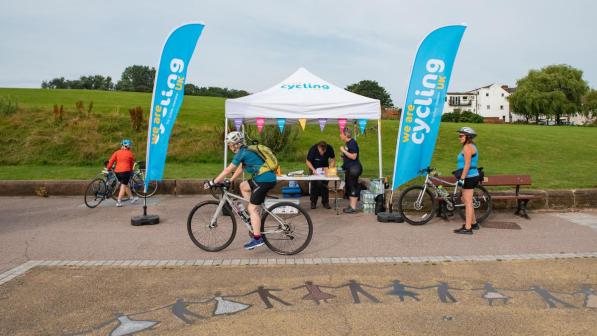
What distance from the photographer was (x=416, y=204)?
28.3 ft

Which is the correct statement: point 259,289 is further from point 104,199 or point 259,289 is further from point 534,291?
point 104,199

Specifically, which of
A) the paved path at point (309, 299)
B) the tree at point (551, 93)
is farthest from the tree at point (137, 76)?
the paved path at point (309, 299)

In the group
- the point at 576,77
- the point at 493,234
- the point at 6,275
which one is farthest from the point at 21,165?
the point at 576,77

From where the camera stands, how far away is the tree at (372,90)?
106 metres

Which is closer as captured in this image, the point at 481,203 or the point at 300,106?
the point at 481,203

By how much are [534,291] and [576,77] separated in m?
89.5

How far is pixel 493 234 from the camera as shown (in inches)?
305

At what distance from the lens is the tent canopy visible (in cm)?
991

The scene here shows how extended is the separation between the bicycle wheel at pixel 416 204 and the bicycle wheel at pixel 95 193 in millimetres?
6801

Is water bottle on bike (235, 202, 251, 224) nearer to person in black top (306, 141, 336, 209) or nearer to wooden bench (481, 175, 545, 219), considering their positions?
person in black top (306, 141, 336, 209)

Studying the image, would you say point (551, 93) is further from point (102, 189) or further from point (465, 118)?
Result: point (102, 189)

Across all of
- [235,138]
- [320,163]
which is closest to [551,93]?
[320,163]

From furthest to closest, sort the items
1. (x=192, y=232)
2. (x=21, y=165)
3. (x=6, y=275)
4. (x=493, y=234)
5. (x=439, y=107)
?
(x=21, y=165) → (x=439, y=107) → (x=493, y=234) → (x=192, y=232) → (x=6, y=275)

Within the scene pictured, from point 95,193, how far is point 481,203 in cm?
826
